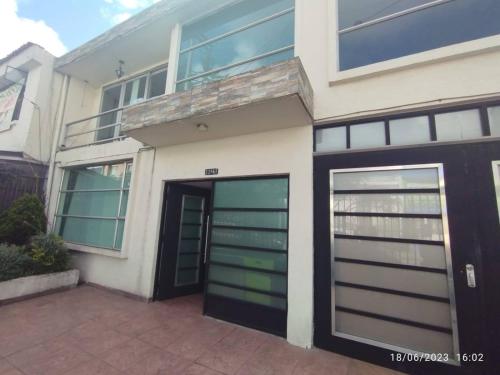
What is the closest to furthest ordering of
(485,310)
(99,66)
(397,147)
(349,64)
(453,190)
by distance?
(485,310)
(453,190)
(397,147)
(349,64)
(99,66)

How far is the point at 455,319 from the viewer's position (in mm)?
2832

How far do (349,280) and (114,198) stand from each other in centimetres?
583

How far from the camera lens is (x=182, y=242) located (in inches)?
225

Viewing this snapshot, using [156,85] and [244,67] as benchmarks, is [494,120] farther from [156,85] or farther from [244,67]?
[156,85]

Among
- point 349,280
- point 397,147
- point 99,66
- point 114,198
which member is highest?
point 99,66

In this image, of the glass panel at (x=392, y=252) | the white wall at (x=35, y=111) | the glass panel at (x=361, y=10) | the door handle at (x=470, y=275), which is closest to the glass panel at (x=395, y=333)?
the door handle at (x=470, y=275)

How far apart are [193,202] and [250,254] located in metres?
2.32

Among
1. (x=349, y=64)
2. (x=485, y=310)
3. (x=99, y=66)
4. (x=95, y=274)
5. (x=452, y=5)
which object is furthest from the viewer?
(x=99, y=66)

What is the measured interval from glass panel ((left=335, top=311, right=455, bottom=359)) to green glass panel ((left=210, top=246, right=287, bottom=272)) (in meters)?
1.13

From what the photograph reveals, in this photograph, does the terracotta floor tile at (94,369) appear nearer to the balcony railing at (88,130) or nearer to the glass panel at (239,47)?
the glass panel at (239,47)

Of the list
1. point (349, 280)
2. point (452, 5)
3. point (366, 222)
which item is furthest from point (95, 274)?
point (452, 5)

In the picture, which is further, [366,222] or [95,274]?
[95,274]

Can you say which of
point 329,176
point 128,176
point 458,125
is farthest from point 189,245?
point 458,125

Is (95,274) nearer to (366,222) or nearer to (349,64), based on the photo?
(366,222)
